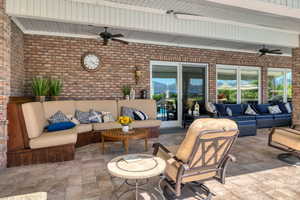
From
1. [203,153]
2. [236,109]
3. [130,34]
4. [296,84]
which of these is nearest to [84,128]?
[130,34]

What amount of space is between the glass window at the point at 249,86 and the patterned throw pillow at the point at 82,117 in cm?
654

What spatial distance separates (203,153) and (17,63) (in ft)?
15.8

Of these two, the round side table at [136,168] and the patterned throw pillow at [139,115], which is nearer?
the round side table at [136,168]

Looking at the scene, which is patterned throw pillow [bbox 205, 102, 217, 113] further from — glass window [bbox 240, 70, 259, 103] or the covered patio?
glass window [bbox 240, 70, 259, 103]

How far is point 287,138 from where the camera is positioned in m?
3.42

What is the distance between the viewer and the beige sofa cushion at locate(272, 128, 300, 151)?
325 cm

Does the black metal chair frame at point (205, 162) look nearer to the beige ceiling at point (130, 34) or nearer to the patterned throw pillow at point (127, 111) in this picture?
the patterned throw pillow at point (127, 111)

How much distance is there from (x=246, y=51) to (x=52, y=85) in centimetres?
756

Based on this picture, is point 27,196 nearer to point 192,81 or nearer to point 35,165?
point 35,165

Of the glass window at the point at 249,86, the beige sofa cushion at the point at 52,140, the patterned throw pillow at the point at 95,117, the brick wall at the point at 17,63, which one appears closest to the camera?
the beige sofa cushion at the point at 52,140

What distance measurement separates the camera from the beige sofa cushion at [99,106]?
16.2 feet

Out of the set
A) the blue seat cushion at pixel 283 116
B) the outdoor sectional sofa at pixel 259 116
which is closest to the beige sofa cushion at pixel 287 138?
the outdoor sectional sofa at pixel 259 116

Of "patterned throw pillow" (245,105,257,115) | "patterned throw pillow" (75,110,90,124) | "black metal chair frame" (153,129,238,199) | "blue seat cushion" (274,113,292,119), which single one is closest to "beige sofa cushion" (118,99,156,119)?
"patterned throw pillow" (75,110,90,124)

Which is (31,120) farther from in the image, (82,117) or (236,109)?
(236,109)
